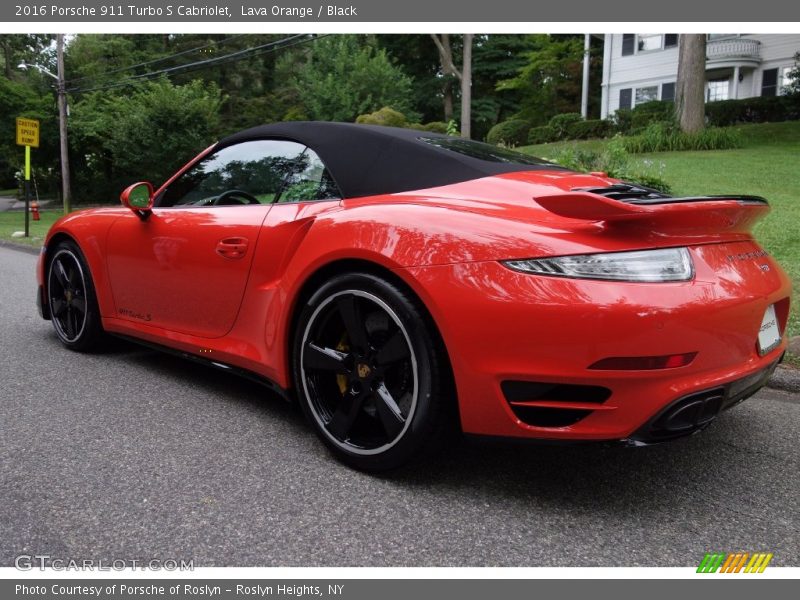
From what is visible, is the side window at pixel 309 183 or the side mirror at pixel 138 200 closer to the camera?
the side window at pixel 309 183

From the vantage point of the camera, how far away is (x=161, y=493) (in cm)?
242

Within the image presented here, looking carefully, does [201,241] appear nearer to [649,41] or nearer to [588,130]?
[588,130]

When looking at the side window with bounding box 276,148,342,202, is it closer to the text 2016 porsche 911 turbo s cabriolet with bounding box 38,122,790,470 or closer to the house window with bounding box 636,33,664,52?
the text 2016 porsche 911 turbo s cabriolet with bounding box 38,122,790,470

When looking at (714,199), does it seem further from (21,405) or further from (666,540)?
(21,405)

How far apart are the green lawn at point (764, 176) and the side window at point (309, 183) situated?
3217 millimetres

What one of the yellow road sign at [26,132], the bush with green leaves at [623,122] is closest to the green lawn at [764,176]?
the bush with green leaves at [623,122]

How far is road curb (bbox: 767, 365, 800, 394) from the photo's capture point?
11.8ft

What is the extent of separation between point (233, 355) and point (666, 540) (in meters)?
1.98

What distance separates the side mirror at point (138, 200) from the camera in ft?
11.9

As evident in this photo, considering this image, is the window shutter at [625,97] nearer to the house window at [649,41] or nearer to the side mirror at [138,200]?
the house window at [649,41]

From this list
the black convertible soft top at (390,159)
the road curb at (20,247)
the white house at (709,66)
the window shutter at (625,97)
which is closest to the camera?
the black convertible soft top at (390,159)

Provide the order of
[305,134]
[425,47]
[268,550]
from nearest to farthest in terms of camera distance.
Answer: [268,550], [305,134], [425,47]

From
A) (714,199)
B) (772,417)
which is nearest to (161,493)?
(714,199)

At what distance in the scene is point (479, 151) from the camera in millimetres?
3111
